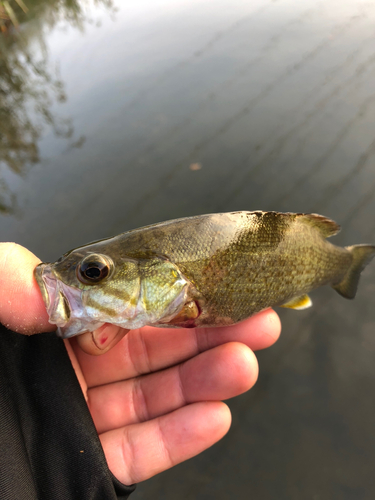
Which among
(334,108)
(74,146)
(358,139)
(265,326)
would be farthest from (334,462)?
(74,146)

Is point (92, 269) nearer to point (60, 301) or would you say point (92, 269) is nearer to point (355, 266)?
point (60, 301)

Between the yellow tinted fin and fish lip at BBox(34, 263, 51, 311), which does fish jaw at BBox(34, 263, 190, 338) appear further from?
the yellow tinted fin

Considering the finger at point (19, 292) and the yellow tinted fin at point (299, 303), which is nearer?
the finger at point (19, 292)

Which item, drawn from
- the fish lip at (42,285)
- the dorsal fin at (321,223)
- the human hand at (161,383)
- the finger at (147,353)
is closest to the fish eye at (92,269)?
the fish lip at (42,285)

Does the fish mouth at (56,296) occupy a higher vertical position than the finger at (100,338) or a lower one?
higher

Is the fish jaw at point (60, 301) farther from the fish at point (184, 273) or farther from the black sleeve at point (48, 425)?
the black sleeve at point (48, 425)

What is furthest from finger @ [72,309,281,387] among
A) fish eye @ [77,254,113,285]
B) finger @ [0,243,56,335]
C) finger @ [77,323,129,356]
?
fish eye @ [77,254,113,285]

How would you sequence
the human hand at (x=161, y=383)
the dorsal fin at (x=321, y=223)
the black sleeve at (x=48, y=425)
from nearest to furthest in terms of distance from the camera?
1. the black sleeve at (x=48, y=425)
2. the human hand at (x=161, y=383)
3. the dorsal fin at (x=321, y=223)
